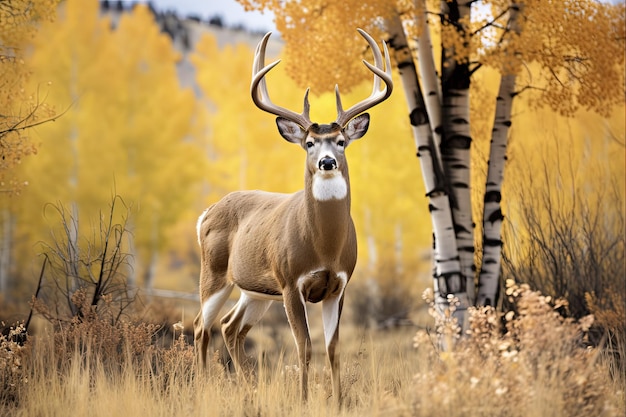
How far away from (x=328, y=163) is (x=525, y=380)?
67.6 inches

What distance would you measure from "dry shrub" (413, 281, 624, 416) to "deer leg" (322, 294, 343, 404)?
1.09 metres

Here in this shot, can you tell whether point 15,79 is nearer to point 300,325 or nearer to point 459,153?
point 300,325

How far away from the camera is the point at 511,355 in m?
4.27

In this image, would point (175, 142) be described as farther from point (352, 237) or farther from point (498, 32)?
Answer: point (352, 237)

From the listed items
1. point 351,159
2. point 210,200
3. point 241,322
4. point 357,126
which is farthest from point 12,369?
point 210,200

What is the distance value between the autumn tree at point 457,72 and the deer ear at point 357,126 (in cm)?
220

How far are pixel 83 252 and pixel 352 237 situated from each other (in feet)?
9.01

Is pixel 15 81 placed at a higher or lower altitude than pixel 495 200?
higher

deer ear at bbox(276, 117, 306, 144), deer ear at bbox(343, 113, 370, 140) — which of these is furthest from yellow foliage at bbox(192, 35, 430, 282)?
deer ear at bbox(276, 117, 306, 144)

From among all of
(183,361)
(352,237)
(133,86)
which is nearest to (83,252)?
(183,361)

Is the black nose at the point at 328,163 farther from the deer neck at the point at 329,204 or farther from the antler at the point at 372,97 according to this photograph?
the antler at the point at 372,97

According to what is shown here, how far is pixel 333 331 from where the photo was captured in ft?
18.3

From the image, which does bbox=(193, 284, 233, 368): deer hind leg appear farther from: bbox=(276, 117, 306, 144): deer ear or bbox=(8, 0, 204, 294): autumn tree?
bbox=(8, 0, 204, 294): autumn tree

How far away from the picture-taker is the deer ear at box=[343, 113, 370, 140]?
5.54 meters
